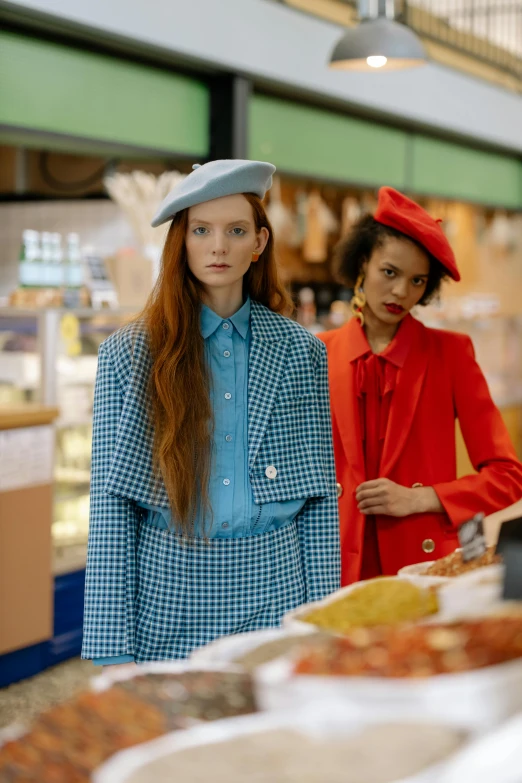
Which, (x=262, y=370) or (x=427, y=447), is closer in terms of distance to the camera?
(x=262, y=370)

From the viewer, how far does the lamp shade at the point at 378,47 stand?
409 centimetres

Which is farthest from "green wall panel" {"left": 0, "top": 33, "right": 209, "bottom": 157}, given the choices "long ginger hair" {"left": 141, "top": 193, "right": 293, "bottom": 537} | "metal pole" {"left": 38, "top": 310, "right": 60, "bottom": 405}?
"long ginger hair" {"left": 141, "top": 193, "right": 293, "bottom": 537}

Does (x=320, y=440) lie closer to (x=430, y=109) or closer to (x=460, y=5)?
(x=430, y=109)

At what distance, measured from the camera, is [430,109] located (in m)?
7.29

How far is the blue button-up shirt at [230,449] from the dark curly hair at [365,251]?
62cm

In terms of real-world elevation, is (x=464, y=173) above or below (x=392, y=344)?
above

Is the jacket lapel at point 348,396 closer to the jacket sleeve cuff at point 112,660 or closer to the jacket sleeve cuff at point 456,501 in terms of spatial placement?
the jacket sleeve cuff at point 456,501

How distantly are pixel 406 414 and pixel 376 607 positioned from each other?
1.27 meters

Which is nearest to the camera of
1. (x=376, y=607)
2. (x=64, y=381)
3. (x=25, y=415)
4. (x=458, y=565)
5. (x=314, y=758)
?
(x=314, y=758)

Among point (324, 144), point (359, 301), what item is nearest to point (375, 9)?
point (324, 144)

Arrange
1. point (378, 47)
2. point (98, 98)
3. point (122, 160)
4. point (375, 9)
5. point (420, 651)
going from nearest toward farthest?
point (420, 651), point (378, 47), point (375, 9), point (98, 98), point (122, 160)

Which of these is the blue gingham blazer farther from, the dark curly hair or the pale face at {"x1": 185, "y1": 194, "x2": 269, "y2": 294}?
the dark curly hair

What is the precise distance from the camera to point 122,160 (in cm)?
658

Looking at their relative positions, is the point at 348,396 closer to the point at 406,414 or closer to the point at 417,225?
the point at 406,414
